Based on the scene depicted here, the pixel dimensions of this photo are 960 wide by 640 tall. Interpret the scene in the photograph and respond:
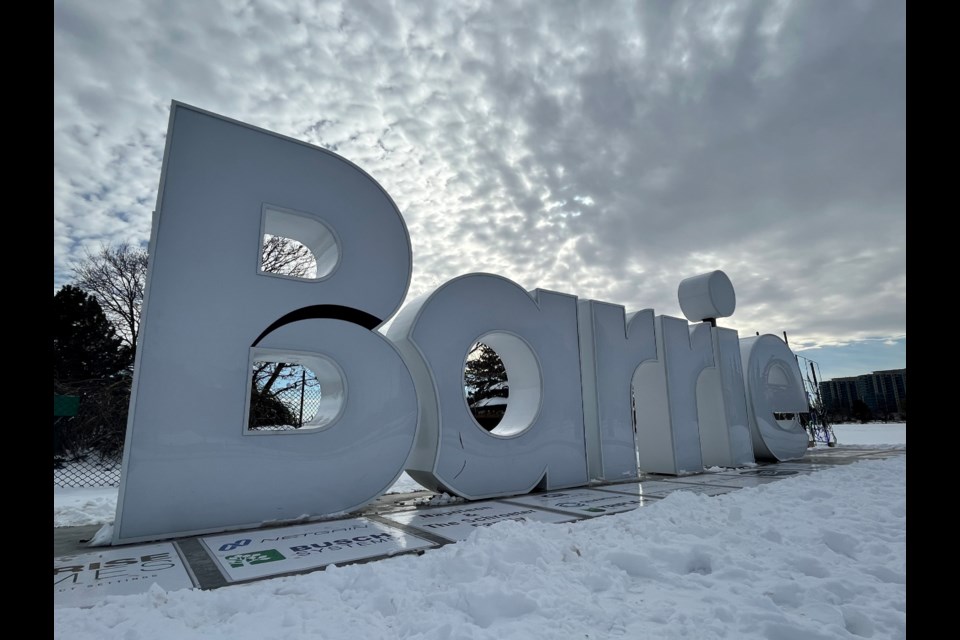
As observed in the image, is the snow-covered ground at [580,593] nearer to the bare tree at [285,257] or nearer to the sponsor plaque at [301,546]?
the sponsor plaque at [301,546]

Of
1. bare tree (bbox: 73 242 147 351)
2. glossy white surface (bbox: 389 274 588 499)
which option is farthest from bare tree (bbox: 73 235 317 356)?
glossy white surface (bbox: 389 274 588 499)

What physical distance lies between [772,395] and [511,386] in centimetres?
742

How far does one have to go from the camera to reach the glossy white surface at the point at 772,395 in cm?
1120

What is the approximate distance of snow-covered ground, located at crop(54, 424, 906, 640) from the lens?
2377 millimetres

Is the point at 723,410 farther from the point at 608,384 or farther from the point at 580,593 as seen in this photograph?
the point at 580,593

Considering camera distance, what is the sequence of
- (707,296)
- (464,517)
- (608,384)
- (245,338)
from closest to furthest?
(245,338), (464,517), (608,384), (707,296)

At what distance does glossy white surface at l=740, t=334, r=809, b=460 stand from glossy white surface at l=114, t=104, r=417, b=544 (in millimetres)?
8781

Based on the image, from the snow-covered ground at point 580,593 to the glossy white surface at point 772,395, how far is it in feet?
24.7

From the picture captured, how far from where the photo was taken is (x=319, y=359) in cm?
545

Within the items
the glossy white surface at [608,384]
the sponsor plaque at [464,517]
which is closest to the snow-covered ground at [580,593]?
the sponsor plaque at [464,517]

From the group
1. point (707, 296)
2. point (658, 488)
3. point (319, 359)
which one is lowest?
point (658, 488)

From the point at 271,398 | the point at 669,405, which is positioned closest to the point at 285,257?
the point at 271,398
